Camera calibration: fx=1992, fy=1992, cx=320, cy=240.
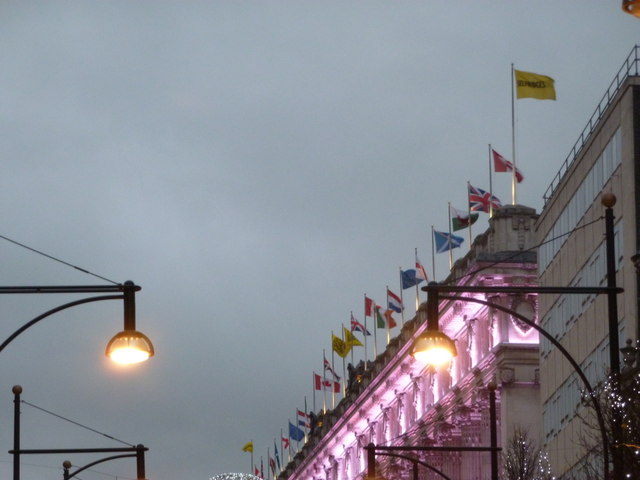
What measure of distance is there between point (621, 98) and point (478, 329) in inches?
1226

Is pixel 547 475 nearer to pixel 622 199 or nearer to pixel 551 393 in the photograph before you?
pixel 551 393

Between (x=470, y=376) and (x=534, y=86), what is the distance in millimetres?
21711

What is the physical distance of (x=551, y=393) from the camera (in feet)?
243

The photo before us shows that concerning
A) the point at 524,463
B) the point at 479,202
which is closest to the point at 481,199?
the point at 479,202

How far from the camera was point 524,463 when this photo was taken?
70.8 m

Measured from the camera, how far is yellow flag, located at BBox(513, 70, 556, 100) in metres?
72.2

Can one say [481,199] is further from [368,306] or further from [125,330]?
[125,330]

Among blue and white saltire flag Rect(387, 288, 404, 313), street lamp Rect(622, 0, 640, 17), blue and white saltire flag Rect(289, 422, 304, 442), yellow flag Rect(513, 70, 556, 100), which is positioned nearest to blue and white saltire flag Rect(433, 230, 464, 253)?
blue and white saltire flag Rect(387, 288, 404, 313)

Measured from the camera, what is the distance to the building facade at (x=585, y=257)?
197ft

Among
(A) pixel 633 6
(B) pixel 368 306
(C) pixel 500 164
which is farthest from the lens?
(B) pixel 368 306

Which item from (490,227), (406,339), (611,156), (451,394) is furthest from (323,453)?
(611,156)

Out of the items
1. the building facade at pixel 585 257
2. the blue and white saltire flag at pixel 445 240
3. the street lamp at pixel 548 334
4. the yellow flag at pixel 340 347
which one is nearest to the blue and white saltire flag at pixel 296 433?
the yellow flag at pixel 340 347

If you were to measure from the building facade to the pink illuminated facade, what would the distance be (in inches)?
149

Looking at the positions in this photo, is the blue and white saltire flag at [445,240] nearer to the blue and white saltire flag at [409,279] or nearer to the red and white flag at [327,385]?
the blue and white saltire flag at [409,279]
